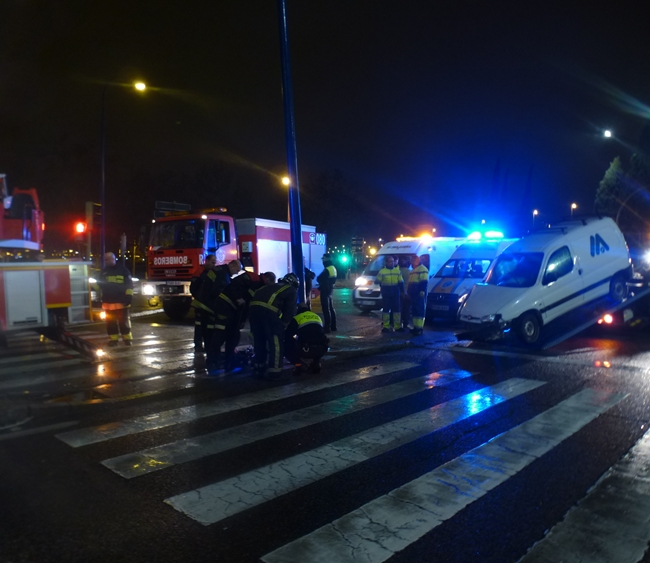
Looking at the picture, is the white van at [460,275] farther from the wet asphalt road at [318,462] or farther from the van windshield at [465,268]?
the wet asphalt road at [318,462]

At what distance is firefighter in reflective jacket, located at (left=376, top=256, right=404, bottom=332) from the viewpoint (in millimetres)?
12602

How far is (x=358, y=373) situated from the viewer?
8.77 m

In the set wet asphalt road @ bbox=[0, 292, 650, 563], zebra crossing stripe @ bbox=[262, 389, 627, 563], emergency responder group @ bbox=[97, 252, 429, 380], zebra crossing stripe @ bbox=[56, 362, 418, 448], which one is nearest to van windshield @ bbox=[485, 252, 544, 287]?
wet asphalt road @ bbox=[0, 292, 650, 563]

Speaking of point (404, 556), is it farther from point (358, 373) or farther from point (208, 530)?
point (358, 373)

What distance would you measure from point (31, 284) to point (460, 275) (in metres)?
10.2

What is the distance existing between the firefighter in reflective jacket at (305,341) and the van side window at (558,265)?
4.93 meters

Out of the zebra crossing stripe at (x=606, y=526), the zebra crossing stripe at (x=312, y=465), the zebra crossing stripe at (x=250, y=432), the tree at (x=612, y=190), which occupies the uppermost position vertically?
the tree at (x=612, y=190)

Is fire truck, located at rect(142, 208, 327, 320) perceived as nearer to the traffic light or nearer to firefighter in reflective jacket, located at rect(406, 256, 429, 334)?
the traffic light

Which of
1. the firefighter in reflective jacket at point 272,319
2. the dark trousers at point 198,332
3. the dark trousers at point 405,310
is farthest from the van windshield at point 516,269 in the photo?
the dark trousers at point 198,332

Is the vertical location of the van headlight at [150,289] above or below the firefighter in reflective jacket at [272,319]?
above

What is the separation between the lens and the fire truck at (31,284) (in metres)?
8.11

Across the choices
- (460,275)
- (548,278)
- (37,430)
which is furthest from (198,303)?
(460,275)

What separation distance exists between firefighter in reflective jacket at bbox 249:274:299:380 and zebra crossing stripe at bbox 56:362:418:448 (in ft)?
1.50

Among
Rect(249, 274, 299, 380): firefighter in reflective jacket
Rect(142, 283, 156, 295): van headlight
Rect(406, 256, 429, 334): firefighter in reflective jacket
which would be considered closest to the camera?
Rect(249, 274, 299, 380): firefighter in reflective jacket
